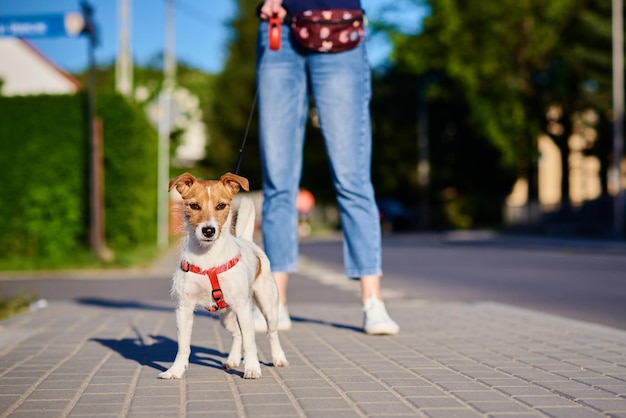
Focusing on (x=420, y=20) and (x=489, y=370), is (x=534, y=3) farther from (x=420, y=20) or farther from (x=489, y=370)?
(x=489, y=370)

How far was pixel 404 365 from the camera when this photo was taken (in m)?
4.56

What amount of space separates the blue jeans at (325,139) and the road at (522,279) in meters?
2.61

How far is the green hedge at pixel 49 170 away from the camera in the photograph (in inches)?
687

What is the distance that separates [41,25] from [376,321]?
10451mm

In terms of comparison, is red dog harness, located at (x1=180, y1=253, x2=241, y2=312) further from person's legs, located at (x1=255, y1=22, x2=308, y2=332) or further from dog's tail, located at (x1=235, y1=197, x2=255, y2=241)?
person's legs, located at (x1=255, y1=22, x2=308, y2=332)

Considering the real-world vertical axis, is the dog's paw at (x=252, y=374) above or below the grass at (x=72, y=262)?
above

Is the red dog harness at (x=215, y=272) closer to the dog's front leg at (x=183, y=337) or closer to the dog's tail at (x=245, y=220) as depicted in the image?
the dog's front leg at (x=183, y=337)

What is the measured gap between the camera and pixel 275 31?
229 inches

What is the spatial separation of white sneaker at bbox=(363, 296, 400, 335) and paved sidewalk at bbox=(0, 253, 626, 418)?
0.07 m

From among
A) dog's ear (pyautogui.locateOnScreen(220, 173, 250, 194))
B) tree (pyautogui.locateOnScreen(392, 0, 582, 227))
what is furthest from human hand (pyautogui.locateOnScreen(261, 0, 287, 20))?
tree (pyautogui.locateOnScreen(392, 0, 582, 227))

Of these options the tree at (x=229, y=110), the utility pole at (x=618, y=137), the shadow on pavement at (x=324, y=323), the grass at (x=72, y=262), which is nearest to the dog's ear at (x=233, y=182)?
the shadow on pavement at (x=324, y=323)

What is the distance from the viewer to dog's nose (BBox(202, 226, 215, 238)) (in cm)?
413

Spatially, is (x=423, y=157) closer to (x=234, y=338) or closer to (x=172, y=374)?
(x=234, y=338)

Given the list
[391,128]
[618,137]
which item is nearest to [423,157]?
[391,128]
